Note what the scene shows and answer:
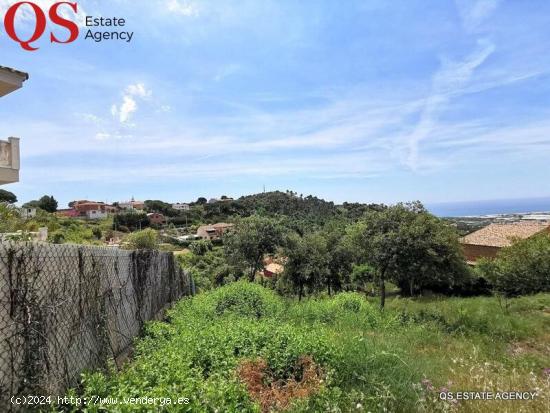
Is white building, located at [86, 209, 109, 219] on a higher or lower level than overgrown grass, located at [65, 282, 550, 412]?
lower

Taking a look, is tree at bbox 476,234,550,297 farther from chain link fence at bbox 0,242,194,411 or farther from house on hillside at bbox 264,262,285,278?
chain link fence at bbox 0,242,194,411

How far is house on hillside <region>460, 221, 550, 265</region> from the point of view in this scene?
2828 cm

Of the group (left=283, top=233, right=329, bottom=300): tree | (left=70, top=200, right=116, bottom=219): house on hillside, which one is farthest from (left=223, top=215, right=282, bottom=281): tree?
(left=70, top=200, right=116, bottom=219): house on hillside

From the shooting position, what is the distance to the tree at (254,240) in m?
23.1

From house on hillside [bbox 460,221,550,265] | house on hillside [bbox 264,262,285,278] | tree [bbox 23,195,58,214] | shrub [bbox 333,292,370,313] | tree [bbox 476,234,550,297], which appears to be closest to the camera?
shrub [bbox 333,292,370,313]

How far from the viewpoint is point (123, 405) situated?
254 cm

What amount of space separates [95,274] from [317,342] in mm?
2467

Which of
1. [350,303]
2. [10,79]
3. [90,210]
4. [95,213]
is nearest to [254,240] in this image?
[350,303]

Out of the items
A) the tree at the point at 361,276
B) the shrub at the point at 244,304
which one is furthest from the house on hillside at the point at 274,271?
the shrub at the point at 244,304

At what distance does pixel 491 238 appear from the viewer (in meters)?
29.7

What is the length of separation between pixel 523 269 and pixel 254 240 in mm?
13695

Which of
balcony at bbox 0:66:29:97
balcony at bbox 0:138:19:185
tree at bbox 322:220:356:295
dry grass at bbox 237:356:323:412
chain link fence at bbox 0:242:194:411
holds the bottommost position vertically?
tree at bbox 322:220:356:295

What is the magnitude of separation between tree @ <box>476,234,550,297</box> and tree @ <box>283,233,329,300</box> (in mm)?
9009

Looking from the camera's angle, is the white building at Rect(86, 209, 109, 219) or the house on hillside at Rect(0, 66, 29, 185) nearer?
the house on hillside at Rect(0, 66, 29, 185)
